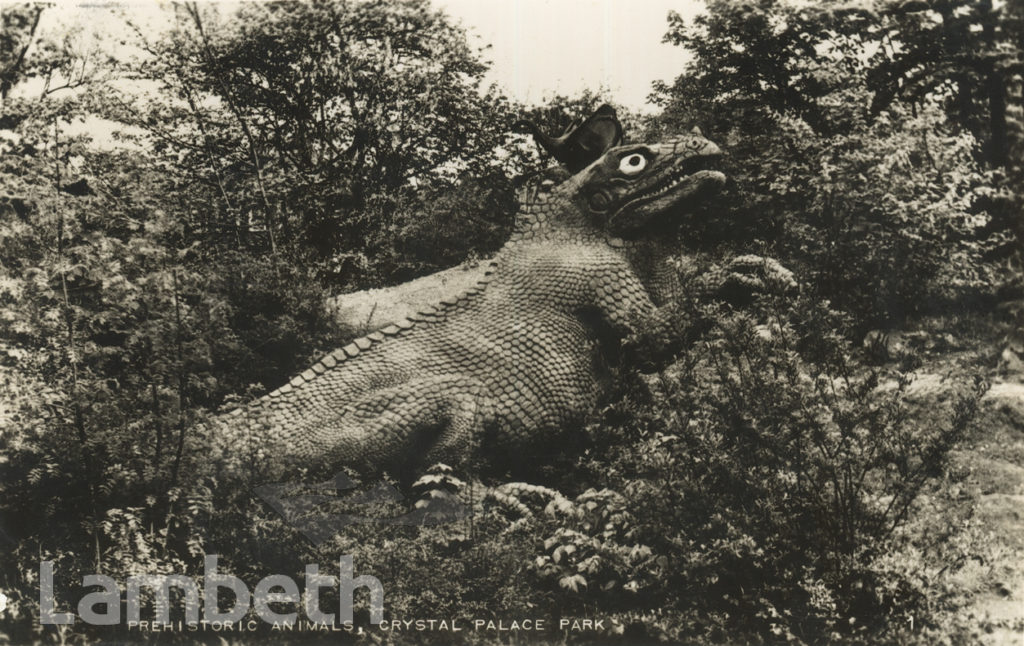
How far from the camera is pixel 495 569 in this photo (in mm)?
5758

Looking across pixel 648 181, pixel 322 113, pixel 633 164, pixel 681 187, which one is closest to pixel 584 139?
pixel 633 164

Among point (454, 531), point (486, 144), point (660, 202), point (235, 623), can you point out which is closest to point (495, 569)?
point (454, 531)

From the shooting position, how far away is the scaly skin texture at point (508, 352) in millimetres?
6195

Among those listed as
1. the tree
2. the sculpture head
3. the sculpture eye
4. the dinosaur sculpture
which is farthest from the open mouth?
the tree

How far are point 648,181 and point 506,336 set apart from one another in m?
1.54

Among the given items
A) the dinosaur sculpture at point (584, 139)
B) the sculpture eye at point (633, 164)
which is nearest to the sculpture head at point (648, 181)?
the sculpture eye at point (633, 164)

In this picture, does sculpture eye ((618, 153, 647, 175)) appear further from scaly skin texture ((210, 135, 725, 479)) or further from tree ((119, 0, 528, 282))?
tree ((119, 0, 528, 282))

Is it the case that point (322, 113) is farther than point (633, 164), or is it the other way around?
point (322, 113)

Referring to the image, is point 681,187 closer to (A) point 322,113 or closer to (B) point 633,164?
(B) point 633,164

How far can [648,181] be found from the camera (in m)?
6.81

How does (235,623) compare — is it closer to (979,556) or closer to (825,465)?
(825,465)

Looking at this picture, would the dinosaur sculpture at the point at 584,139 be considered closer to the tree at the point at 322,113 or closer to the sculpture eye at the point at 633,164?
the sculpture eye at the point at 633,164

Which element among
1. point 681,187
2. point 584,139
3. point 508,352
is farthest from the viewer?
Result: point 584,139

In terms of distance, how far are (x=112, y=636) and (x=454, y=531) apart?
2158 millimetres
